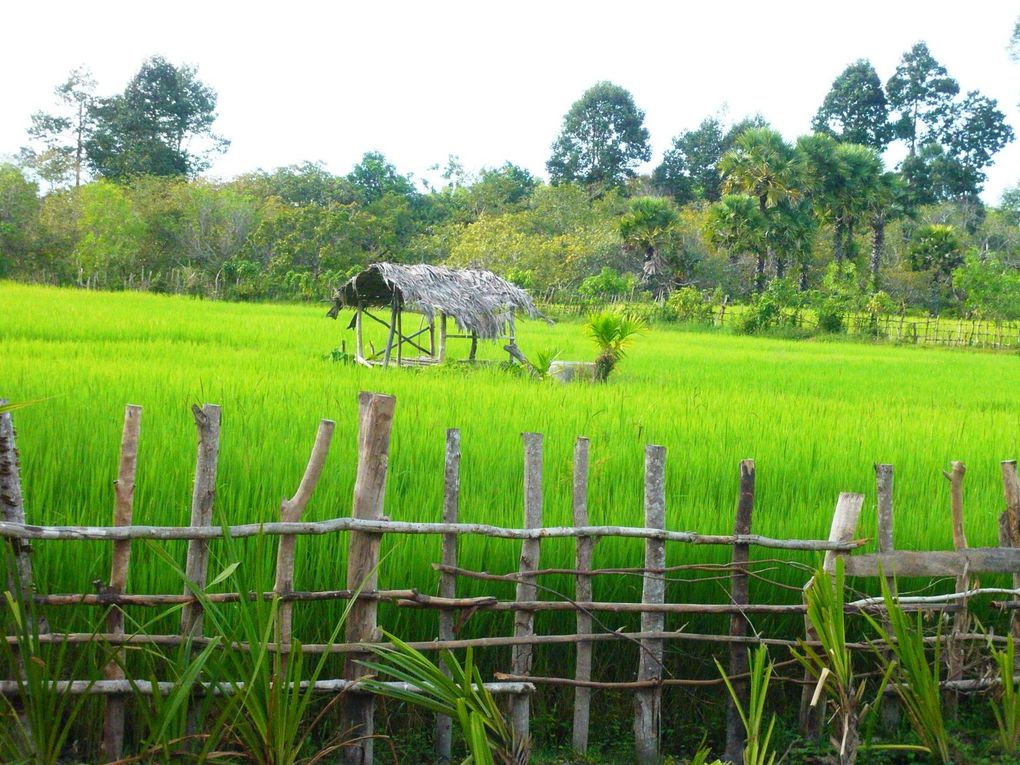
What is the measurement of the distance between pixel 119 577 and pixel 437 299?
870 cm

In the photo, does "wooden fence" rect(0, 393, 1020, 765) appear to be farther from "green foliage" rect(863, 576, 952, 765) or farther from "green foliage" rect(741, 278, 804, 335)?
"green foliage" rect(741, 278, 804, 335)

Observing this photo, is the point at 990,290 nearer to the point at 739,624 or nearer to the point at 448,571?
the point at 739,624

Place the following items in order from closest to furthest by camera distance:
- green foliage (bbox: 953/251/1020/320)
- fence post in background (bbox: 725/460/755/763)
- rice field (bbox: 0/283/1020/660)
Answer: fence post in background (bbox: 725/460/755/763), rice field (bbox: 0/283/1020/660), green foliage (bbox: 953/251/1020/320)

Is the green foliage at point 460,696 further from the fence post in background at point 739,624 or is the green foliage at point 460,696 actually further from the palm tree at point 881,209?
the palm tree at point 881,209

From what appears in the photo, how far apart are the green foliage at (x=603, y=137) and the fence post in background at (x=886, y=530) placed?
45879mm

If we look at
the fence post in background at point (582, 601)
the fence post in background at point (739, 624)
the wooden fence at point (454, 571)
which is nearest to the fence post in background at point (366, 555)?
the wooden fence at point (454, 571)

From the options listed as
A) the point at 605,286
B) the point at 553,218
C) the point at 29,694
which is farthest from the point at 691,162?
the point at 29,694

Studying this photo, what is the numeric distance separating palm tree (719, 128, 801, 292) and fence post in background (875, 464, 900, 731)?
90.6 feet

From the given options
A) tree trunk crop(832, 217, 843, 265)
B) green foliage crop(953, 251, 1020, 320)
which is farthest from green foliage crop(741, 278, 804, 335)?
tree trunk crop(832, 217, 843, 265)

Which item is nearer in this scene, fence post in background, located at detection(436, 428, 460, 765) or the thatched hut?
fence post in background, located at detection(436, 428, 460, 765)

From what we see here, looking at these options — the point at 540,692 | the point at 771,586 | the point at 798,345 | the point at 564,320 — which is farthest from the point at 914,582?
the point at 564,320

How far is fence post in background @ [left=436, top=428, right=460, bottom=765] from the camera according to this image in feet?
10.4

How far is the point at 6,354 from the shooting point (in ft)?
32.3

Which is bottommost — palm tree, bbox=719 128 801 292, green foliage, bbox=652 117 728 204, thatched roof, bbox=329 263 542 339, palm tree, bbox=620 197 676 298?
thatched roof, bbox=329 263 542 339
